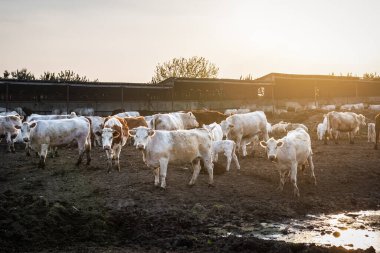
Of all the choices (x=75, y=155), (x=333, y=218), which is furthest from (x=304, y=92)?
(x=333, y=218)

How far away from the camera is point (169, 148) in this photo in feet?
37.2

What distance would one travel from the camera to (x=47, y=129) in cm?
1461

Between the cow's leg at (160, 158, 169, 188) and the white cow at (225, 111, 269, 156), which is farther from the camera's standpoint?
the white cow at (225, 111, 269, 156)

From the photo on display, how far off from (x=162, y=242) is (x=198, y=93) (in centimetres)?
3904

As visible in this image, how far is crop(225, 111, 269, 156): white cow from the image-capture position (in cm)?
1816

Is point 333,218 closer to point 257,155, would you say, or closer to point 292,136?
point 292,136

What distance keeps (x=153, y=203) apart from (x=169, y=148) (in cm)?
189

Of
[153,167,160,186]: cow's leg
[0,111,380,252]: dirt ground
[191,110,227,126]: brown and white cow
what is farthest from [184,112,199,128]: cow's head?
[153,167,160,186]: cow's leg

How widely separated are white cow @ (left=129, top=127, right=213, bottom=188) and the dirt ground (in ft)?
2.05

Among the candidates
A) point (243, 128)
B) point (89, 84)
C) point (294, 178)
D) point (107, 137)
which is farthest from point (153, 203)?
point (89, 84)

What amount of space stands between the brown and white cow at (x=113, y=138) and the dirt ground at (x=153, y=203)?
1.76ft

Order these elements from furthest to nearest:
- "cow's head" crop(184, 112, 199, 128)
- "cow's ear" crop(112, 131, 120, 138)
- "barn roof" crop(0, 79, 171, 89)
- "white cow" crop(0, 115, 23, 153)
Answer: "barn roof" crop(0, 79, 171, 89) → "cow's head" crop(184, 112, 199, 128) → "white cow" crop(0, 115, 23, 153) → "cow's ear" crop(112, 131, 120, 138)

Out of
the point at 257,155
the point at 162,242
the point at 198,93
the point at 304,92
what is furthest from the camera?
the point at 304,92

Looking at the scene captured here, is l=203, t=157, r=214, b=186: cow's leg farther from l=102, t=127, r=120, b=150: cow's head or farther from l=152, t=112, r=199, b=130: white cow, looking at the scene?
l=152, t=112, r=199, b=130: white cow
